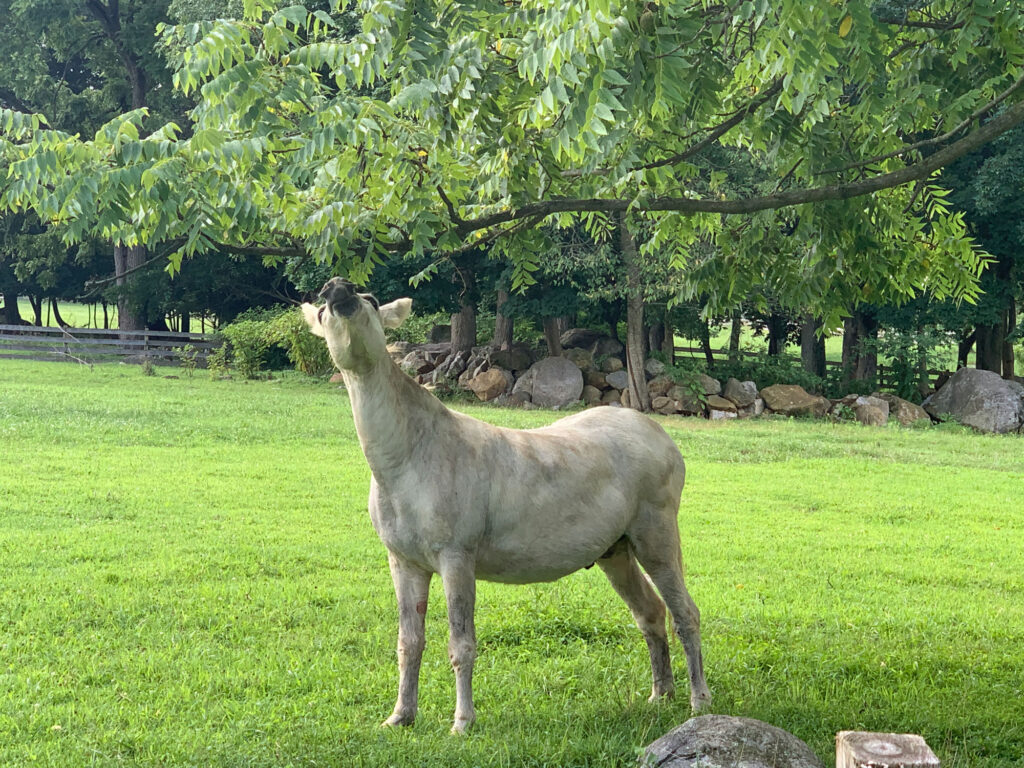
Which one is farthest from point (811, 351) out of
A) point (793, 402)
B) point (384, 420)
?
point (384, 420)

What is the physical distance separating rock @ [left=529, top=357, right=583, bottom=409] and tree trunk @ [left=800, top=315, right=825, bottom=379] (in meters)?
6.88

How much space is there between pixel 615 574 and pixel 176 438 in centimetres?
1273

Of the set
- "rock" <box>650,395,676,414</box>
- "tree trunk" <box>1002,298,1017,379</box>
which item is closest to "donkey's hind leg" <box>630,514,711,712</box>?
"rock" <box>650,395,676,414</box>

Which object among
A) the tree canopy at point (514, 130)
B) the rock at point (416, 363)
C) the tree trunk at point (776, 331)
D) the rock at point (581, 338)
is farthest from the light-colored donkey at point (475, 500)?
the tree trunk at point (776, 331)

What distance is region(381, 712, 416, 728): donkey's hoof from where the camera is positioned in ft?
17.9

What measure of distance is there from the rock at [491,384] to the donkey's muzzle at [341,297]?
73.4ft

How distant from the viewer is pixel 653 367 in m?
27.7

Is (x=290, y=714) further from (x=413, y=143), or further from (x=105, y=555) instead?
(x=105, y=555)

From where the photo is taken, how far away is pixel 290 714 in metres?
5.78

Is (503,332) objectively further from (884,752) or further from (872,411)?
(884,752)

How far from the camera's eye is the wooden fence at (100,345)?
37000 mm

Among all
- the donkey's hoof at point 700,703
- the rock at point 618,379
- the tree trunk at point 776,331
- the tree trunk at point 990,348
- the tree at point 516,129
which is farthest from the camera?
the tree trunk at point 776,331

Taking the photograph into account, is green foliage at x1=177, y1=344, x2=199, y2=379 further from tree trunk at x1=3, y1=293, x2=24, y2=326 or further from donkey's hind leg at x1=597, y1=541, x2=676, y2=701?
donkey's hind leg at x1=597, y1=541, x2=676, y2=701

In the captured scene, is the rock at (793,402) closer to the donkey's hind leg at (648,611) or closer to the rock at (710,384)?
the rock at (710,384)
